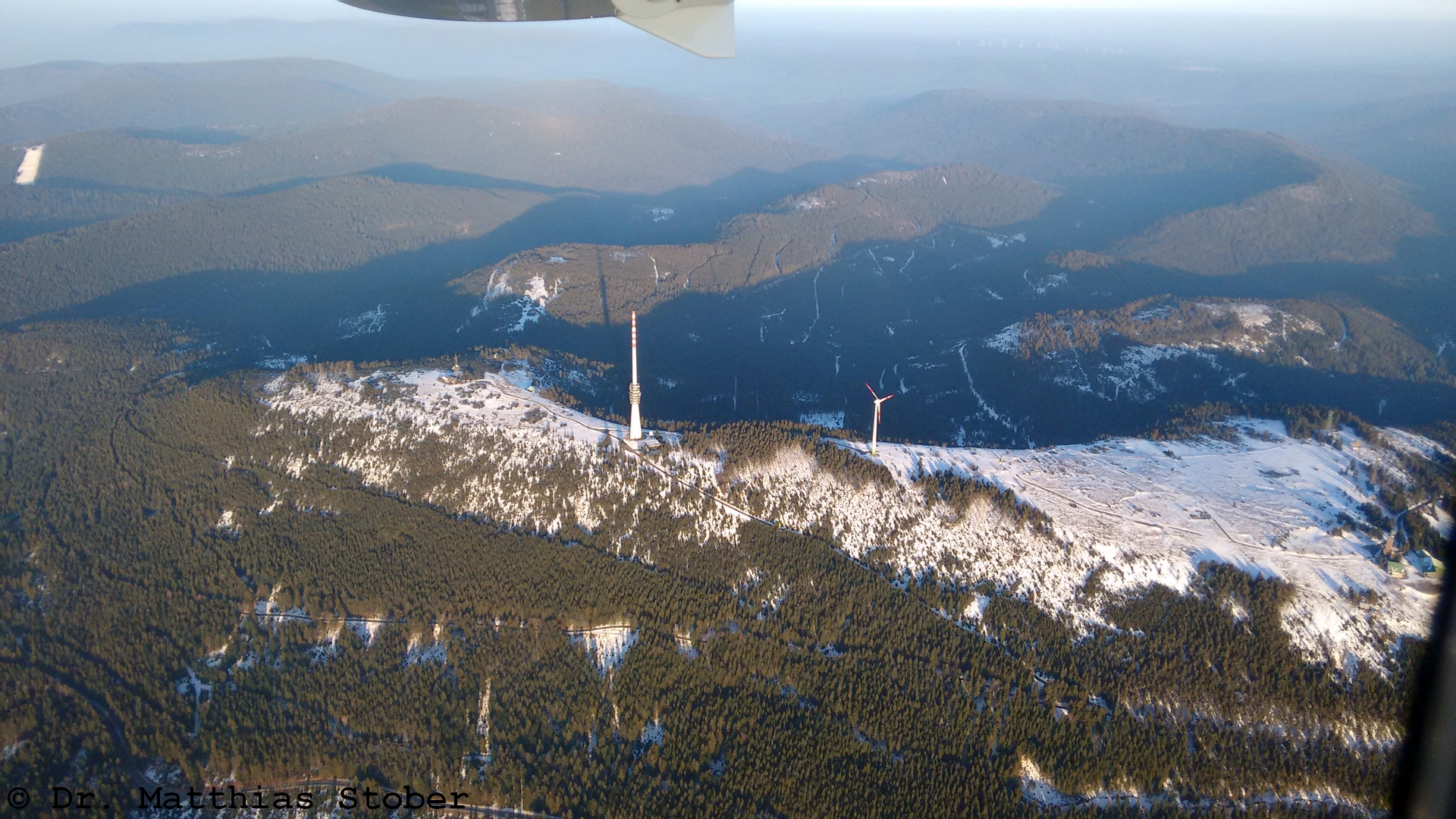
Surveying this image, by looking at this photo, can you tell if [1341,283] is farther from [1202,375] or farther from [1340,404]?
[1202,375]

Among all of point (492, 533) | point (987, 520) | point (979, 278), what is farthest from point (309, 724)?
point (979, 278)

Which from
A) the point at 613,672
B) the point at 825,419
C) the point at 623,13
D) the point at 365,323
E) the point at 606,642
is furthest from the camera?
the point at 365,323

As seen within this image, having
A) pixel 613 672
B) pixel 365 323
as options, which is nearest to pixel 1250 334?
pixel 613 672

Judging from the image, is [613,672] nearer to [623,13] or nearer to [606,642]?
[606,642]

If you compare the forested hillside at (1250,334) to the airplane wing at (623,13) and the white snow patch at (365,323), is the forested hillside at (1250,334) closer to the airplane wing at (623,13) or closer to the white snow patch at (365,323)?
the airplane wing at (623,13)

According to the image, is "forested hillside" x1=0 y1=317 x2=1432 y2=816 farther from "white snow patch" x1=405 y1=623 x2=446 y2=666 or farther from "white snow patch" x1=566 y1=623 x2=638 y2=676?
"white snow patch" x1=566 y1=623 x2=638 y2=676
